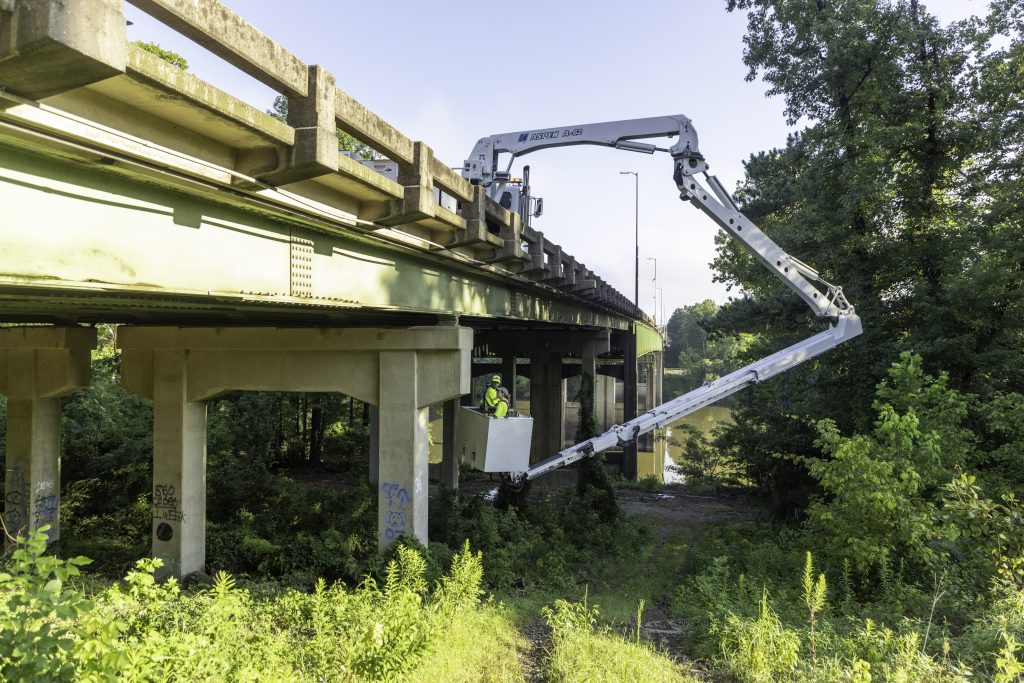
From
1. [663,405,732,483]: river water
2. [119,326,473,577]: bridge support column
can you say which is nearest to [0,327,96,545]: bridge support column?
[119,326,473,577]: bridge support column

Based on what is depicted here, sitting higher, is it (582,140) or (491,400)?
(582,140)

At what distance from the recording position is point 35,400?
473 inches

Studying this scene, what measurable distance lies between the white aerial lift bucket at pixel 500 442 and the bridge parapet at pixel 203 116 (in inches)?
169

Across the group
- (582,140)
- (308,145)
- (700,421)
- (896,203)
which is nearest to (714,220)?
(582,140)

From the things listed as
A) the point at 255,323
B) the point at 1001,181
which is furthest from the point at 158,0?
the point at 1001,181

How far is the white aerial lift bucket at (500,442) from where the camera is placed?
10.8 metres

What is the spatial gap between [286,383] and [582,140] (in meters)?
8.84

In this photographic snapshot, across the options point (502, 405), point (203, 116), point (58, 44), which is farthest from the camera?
point (502, 405)

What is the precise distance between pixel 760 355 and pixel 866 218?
6.19m

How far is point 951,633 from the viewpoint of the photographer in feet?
23.0

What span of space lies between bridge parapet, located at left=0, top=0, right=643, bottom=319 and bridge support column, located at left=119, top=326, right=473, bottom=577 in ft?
8.30

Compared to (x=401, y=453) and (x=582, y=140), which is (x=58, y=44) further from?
(x=582, y=140)

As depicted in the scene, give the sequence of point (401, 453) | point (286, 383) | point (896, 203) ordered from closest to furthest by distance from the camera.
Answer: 1. point (401, 453)
2. point (286, 383)
3. point (896, 203)

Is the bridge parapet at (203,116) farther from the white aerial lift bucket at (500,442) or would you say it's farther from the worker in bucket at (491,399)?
the white aerial lift bucket at (500,442)
